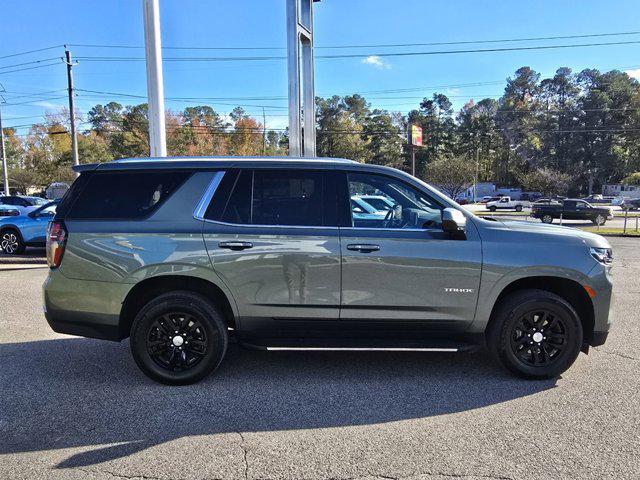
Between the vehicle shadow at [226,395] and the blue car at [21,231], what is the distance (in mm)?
8666

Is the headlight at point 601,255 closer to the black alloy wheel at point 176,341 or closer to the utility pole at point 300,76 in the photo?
the black alloy wheel at point 176,341

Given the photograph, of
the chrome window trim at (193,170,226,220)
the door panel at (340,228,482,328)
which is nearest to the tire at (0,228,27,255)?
the chrome window trim at (193,170,226,220)

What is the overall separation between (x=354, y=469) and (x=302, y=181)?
235cm

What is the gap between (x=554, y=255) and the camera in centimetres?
407

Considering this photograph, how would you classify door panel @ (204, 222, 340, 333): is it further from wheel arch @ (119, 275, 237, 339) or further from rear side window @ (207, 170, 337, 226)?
wheel arch @ (119, 275, 237, 339)

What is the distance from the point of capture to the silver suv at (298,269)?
4.02 metres

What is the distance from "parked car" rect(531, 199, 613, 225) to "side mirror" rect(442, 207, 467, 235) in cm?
3025

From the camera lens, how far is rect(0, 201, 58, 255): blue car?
1249 cm

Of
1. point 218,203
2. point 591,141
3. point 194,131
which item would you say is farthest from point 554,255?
point 591,141

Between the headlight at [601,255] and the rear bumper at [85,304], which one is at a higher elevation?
the headlight at [601,255]

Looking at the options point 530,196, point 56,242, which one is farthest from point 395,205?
point 530,196

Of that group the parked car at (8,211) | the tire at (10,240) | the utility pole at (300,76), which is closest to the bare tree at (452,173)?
the utility pole at (300,76)

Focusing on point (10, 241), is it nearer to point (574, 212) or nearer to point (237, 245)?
point (237, 245)

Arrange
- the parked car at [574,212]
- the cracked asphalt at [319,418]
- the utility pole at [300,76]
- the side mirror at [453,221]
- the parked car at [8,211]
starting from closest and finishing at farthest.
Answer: the cracked asphalt at [319,418], the side mirror at [453,221], the utility pole at [300,76], the parked car at [8,211], the parked car at [574,212]
